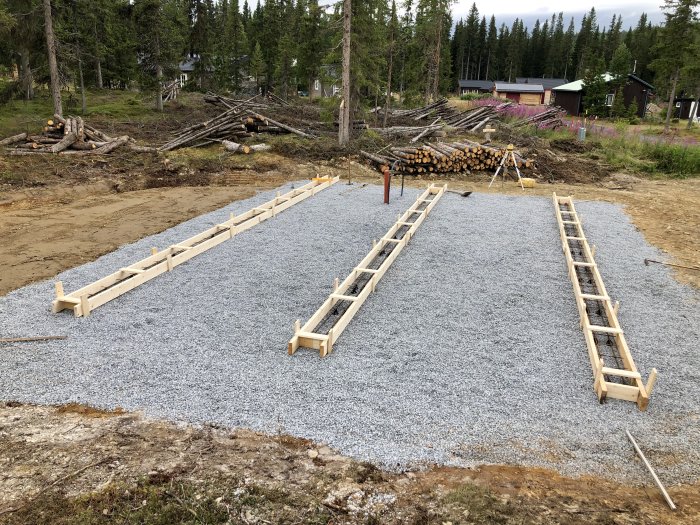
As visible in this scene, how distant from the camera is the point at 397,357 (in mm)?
5246

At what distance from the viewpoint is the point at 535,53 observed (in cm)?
7938

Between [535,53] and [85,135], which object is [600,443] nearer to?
[85,135]

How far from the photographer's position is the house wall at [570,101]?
45.2 m

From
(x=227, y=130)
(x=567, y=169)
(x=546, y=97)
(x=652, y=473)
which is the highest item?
(x=546, y=97)

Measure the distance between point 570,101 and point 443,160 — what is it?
36.9 metres

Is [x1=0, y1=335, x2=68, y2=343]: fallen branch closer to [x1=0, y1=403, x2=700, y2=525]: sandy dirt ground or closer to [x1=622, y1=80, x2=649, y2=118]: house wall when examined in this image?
[x1=0, y1=403, x2=700, y2=525]: sandy dirt ground

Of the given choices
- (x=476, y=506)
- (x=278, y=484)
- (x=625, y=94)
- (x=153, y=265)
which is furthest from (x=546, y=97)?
(x=278, y=484)

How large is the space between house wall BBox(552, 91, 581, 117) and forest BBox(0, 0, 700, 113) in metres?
3.28

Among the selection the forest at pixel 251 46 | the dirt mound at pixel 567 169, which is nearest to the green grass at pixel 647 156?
the dirt mound at pixel 567 169

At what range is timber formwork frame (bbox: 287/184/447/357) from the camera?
536cm

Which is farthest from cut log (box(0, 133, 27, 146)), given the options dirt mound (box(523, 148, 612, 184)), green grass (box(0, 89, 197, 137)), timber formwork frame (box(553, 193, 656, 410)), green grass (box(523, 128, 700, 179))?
green grass (box(523, 128, 700, 179))

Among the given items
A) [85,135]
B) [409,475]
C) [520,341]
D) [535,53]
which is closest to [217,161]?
[85,135]

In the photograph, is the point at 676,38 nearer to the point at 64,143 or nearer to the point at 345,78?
the point at 345,78

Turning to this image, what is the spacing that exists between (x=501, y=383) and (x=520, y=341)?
103 centimetres
